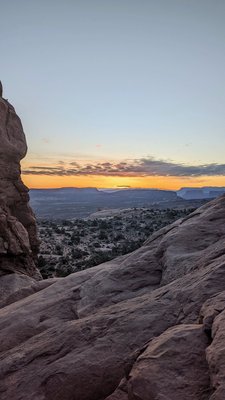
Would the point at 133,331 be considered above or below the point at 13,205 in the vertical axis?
below

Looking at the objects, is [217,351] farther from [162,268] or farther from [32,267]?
[32,267]

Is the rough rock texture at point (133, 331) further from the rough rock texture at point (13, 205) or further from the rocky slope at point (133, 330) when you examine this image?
the rough rock texture at point (13, 205)

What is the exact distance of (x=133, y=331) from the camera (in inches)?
281

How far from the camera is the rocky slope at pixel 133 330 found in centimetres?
528

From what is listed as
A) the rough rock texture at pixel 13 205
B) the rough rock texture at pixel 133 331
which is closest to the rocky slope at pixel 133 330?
the rough rock texture at pixel 133 331

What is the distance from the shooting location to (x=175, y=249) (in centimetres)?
1109

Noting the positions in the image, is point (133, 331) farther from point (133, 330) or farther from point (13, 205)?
point (13, 205)

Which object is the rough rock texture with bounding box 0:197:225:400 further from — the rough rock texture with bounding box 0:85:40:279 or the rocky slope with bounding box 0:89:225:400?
the rough rock texture with bounding box 0:85:40:279

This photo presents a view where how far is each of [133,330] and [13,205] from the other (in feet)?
63.3

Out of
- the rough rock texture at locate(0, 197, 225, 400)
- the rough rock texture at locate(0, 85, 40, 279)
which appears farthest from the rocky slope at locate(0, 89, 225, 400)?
the rough rock texture at locate(0, 85, 40, 279)

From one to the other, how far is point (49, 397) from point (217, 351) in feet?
11.0

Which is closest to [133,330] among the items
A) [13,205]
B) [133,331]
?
[133,331]

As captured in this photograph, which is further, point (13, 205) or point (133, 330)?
point (13, 205)

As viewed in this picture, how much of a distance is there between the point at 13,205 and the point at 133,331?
19311 mm
